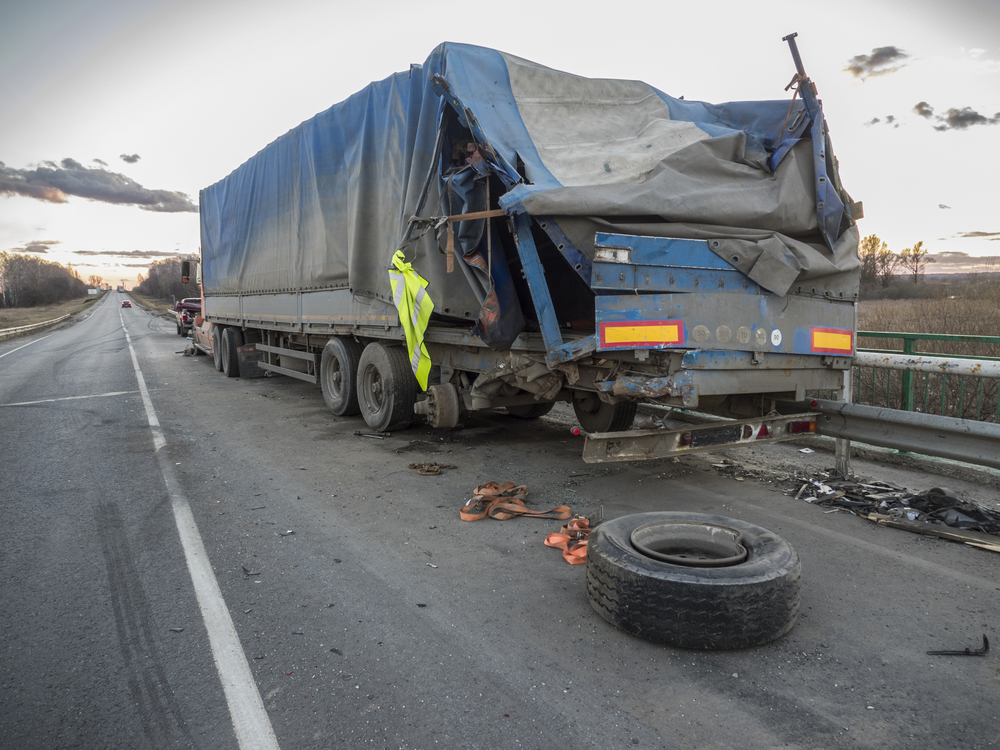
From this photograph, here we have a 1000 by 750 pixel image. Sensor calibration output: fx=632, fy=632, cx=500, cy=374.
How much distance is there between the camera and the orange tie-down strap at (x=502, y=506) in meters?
4.70

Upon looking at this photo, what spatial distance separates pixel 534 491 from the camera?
210 inches

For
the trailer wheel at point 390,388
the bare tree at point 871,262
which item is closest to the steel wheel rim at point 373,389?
the trailer wheel at point 390,388

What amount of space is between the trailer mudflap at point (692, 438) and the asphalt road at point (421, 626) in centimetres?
56

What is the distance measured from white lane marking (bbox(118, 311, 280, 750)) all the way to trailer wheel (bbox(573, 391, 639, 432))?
3.74 meters

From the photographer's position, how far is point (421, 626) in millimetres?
3125

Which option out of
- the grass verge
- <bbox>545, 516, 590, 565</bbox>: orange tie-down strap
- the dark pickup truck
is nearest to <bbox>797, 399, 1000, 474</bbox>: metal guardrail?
<bbox>545, 516, 590, 565</bbox>: orange tie-down strap

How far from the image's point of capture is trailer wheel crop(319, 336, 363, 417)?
8336mm

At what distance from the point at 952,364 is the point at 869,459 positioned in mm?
1542

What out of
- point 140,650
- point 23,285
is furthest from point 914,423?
point 23,285

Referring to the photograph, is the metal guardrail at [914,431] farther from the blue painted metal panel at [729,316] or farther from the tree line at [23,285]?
the tree line at [23,285]

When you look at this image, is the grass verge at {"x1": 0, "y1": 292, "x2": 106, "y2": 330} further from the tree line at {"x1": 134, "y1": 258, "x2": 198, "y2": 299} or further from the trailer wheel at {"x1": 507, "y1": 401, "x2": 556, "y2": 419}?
the tree line at {"x1": 134, "y1": 258, "x2": 198, "y2": 299}

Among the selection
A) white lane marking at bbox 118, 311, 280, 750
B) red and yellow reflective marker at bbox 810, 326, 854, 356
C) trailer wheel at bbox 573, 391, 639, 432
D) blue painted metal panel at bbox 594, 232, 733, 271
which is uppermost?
blue painted metal panel at bbox 594, 232, 733, 271

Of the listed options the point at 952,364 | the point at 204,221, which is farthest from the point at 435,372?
the point at 204,221

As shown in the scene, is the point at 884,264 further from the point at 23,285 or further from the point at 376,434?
the point at 23,285
